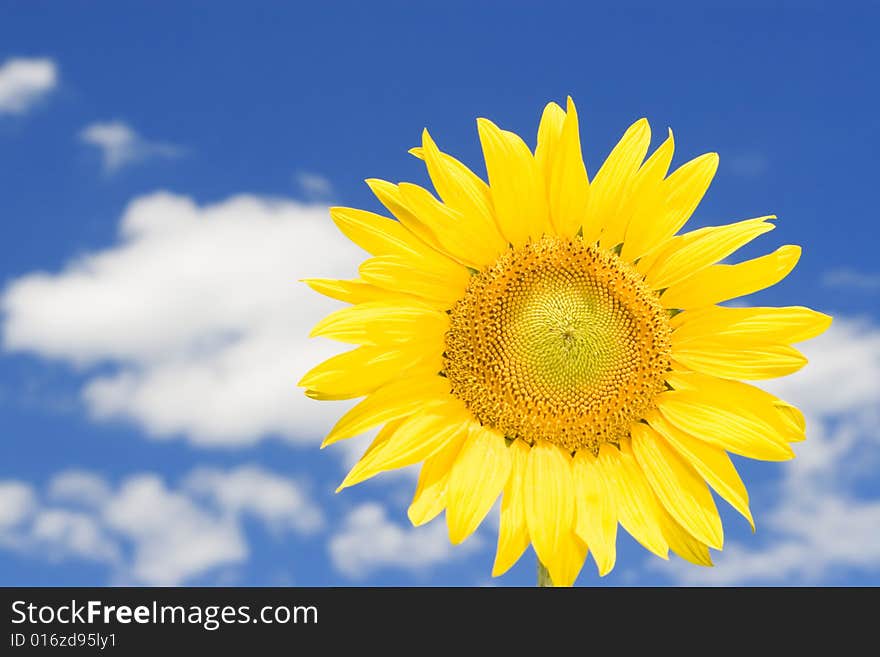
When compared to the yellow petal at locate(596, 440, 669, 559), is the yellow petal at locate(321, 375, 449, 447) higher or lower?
higher

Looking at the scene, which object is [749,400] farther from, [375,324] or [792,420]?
[375,324]

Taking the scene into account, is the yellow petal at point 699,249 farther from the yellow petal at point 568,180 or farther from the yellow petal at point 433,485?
the yellow petal at point 433,485

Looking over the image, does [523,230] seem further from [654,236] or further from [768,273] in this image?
[768,273]

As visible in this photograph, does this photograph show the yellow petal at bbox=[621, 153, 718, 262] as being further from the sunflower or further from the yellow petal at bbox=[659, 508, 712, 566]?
the yellow petal at bbox=[659, 508, 712, 566]

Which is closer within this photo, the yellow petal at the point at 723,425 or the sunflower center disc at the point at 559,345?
the yellow petal at the point at 723,425

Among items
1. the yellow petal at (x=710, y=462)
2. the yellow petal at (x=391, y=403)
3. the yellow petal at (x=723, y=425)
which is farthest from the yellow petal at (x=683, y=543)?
the yellow petal at (x=391, y=403)

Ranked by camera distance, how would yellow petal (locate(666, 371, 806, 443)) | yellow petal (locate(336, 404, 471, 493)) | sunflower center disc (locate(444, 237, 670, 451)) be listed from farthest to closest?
sunflower center disc (locate(444, 237, 670, 451)), yellow petal (locate(666, 371, 806, 443)), yellow petal (locate(336, 404, 471, 493))

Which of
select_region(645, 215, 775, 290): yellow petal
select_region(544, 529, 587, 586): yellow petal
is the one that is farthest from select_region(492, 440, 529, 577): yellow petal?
select_region(645, 215, 775, 290): yellow petal
